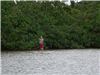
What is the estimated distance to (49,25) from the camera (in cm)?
3000

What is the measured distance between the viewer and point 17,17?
2769 cm

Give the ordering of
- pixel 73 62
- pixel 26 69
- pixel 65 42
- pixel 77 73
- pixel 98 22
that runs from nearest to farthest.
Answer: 1. pixel 77 73
2. pixel 26 69
3. pixel 73 62
4. pixel 65 42
5. pixel 98 22

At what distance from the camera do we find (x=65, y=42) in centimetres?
2875

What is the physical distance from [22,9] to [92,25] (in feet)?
19.5

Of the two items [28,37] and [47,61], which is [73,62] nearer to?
[47,61]

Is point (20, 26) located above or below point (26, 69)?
above

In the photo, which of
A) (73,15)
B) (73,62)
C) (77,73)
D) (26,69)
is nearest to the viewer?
(77,73)

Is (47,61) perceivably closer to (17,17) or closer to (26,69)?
(26,69)

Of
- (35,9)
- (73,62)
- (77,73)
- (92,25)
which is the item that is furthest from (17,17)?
(77,73)

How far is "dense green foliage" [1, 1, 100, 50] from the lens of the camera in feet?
88.1

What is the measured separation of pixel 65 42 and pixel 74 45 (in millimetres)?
855

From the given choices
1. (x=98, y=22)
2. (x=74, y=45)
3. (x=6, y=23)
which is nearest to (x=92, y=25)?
(x=98, y=22)

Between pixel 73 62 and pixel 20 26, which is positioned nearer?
pixel 73 62

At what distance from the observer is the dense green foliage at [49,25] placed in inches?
1057
